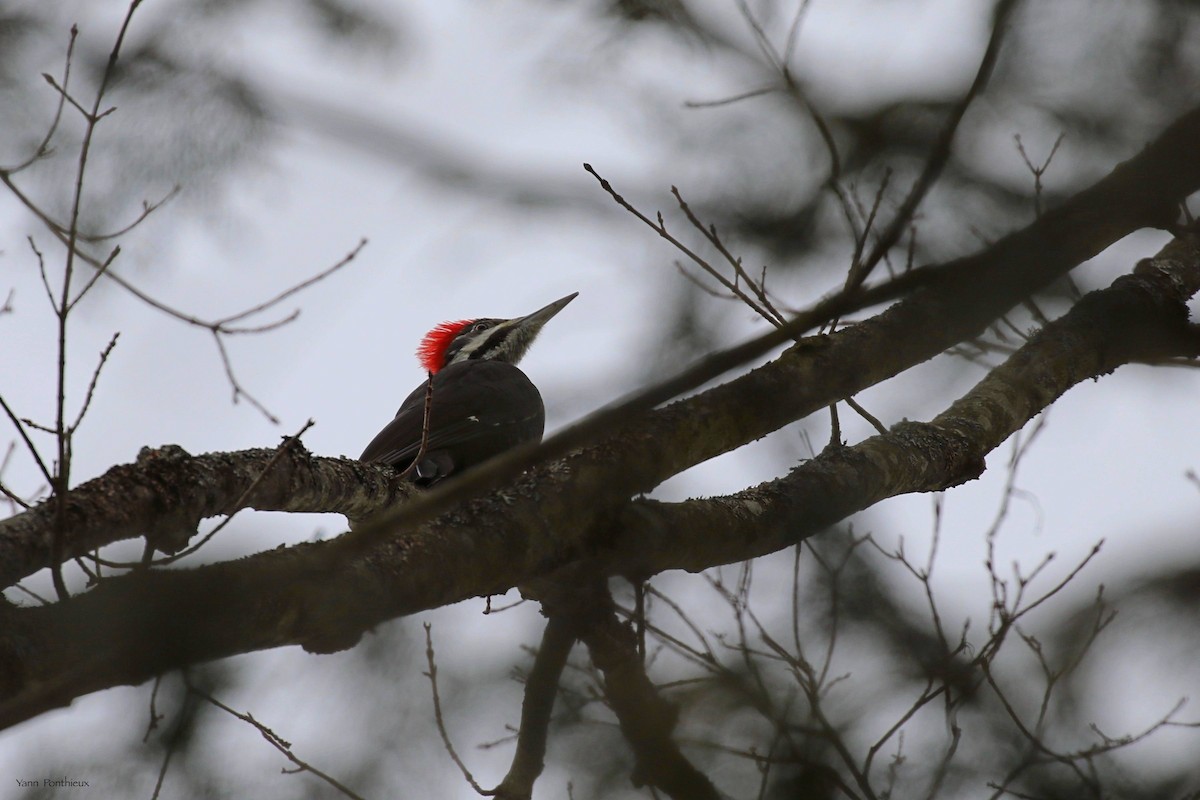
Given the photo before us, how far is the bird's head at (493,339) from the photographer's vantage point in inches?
261

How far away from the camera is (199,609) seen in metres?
1.51

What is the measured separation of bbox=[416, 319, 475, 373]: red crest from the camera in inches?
277

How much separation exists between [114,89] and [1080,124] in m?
2.57

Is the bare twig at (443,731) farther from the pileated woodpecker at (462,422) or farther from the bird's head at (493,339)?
the bird's head at (493,339)

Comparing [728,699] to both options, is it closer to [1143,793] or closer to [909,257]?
[1143,793]

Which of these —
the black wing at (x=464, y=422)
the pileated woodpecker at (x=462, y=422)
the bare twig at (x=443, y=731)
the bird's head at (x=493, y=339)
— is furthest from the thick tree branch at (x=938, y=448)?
the bird's head at (x=493, y=339)

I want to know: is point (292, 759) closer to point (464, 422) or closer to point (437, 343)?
point (464, 422)

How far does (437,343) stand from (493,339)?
29.2 inches

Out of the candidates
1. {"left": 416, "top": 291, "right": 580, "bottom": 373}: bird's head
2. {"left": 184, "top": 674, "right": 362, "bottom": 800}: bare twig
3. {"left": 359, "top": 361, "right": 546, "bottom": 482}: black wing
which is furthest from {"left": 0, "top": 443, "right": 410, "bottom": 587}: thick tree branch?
A: {"left": 416, "top": 291, "right": 580, "bottom": 373}: bird's head

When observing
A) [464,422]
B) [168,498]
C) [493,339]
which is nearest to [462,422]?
[464,422]

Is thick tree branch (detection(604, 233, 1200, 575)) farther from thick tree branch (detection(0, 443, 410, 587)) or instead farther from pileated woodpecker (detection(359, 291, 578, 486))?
pileated woodpecker (detection(359, 291, 578, 486))

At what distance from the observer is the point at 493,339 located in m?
6.66

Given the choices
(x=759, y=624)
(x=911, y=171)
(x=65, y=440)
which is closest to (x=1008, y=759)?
(x=759, y=624)

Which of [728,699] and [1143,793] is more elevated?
[728,699]
